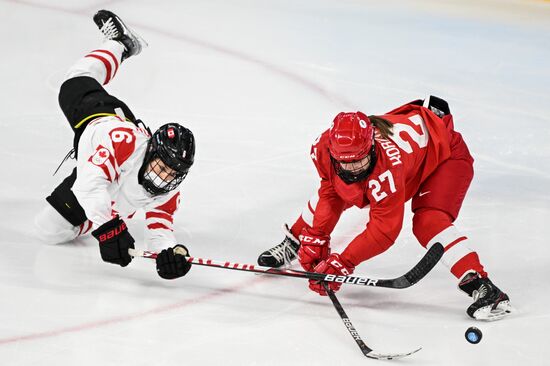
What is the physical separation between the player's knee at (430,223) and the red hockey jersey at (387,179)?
0.11 meters

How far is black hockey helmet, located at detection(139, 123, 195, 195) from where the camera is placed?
3711 millimetres

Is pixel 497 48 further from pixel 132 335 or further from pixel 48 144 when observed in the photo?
pixel 132 335

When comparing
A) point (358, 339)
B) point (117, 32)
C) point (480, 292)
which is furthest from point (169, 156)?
point (117, 32)

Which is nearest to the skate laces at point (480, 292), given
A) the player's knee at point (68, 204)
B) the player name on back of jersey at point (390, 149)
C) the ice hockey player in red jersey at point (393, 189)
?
the ice hockey player in red jersey at point (393, 189)

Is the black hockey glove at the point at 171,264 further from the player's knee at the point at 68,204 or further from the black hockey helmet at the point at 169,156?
the player's knee at the point at 68,204

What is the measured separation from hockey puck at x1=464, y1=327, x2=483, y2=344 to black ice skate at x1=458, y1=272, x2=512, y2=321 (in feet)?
0.90

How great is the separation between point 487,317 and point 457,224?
90cm

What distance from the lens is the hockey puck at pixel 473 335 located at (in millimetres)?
3438

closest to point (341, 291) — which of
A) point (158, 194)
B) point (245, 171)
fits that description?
point (158, 194)

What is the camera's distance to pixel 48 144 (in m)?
5.12

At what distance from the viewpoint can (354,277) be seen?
3750 mm

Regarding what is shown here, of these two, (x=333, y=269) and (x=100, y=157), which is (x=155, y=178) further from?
(x=333, y=269)

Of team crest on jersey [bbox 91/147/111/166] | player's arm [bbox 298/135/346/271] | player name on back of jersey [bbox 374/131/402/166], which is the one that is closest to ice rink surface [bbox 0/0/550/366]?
player's arm [bbox 298/135/346/271]

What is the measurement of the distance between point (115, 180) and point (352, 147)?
3.28ft
